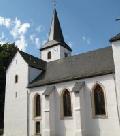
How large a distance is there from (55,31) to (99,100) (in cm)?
1908

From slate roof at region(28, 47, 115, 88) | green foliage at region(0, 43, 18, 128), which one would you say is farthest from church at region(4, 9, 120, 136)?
green foliage at region(0, 43, 18, 128)

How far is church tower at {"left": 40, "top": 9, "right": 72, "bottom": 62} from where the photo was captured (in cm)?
3656

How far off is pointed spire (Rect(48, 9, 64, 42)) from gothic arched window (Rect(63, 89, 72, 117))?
14.4 metres

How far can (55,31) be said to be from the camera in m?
39.4

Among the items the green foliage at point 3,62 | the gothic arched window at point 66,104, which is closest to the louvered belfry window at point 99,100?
the gothic arched window at point 66,104

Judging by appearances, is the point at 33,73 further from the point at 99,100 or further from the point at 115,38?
the point at 115,38

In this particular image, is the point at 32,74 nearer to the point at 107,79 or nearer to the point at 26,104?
the point at 26,104

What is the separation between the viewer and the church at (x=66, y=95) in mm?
22408

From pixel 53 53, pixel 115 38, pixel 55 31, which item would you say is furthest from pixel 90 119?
pixel 55 31

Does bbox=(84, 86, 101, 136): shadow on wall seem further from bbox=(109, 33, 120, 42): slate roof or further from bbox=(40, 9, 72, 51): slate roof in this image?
bbox=(40, 9, 72, 51): slate roof

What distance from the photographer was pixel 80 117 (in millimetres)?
22844

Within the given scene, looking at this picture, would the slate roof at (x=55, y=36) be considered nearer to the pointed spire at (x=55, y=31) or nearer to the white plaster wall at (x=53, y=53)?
the pointed spire at (x=55, y=31)

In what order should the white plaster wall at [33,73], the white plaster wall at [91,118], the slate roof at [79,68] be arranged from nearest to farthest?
1. the white plaster wall at [91,118]
2. the slate roof at [79,68]
3. the white plaster wall at [33,73]

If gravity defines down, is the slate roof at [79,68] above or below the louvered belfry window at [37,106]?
above
